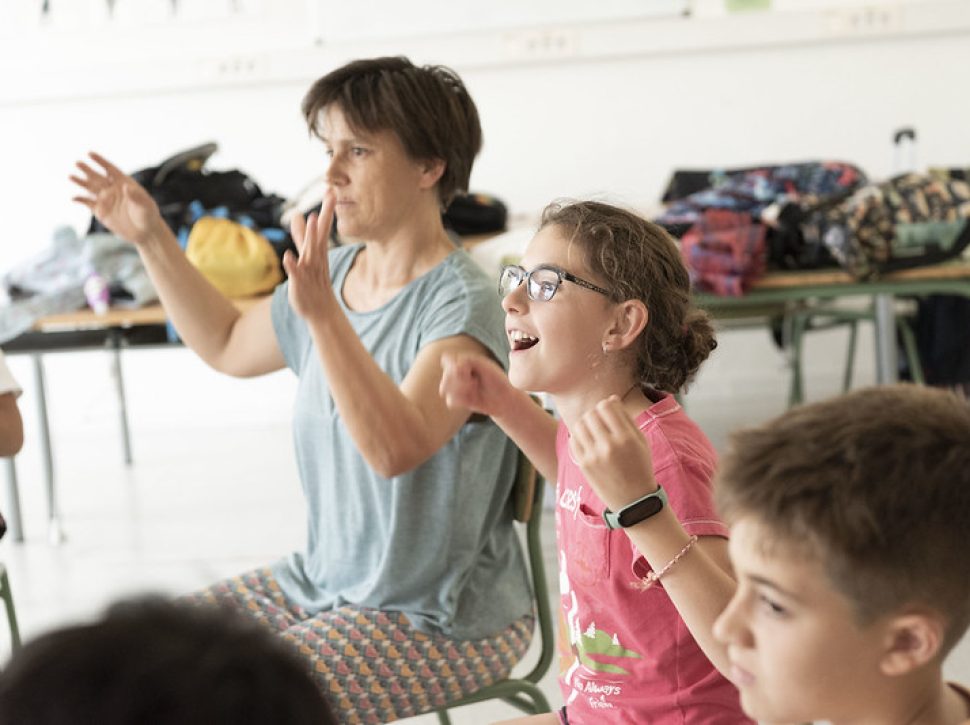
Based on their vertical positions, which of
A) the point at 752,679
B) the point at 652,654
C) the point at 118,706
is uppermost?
the point at 118,706

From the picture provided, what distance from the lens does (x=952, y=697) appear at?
102 cm

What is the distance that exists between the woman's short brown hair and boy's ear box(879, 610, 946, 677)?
568mm

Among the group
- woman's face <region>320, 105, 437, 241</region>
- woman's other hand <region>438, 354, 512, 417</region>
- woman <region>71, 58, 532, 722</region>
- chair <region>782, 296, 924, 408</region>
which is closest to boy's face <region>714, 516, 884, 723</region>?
woman's other hand <region>438, 354, 512, 417</region>

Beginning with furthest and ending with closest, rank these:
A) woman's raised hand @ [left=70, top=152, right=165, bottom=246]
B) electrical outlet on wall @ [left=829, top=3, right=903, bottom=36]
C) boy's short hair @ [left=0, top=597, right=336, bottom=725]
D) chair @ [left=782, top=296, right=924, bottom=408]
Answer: electrical outlet on wall @ [left=829, top=3, right=903, bottom=36] → chair @ [left=782, top=296, right=924, bottom=408] → woman's raised hand @ [left=70, top=152, right=165, bottom=246] → boy's short hair @ [left=0, top=597, right=336, bottom=725]

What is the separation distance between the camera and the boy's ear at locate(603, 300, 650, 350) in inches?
57.3

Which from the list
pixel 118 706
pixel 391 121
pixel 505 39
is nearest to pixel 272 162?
pixel 505 39

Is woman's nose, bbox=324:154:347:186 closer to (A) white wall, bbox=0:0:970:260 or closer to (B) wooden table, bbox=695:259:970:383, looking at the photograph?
(B) wooden table, bbox=695:259:970:383

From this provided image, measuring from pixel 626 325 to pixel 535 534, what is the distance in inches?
20.9

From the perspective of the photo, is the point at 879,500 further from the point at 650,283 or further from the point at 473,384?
the point at 473,384

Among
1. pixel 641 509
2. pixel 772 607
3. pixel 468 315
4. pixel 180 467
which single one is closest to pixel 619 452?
pixel 641 509

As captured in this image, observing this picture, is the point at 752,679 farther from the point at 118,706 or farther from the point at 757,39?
the point at 757,39

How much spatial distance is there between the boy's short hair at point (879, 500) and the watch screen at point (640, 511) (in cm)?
17

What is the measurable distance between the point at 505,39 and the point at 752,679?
4.68 meters

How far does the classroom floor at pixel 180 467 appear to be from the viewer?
3.72 meters
